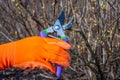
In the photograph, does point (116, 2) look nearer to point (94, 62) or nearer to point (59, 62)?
point (94, 62)

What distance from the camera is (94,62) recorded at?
11.2 ft

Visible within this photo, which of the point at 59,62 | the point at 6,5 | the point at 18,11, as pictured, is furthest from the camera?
the point at 6,5

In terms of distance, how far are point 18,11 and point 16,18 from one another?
20cm

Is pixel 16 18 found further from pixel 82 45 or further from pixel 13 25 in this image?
pixel 82 45

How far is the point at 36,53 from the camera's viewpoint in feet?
7.06

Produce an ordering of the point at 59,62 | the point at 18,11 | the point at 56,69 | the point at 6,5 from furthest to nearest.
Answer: the point at 6,5
the point at 18,11
the point at 56,69
the point at 59,62

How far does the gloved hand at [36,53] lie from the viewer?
213 cm

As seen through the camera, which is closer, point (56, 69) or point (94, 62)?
point (56, 69)

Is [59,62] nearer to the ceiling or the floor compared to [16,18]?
nearer to the floor

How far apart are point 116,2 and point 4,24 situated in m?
1.69

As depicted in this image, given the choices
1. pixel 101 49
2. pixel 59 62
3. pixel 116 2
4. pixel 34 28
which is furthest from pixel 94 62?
pixel 59 62

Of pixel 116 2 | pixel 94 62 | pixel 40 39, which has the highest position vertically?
pixel 116 2

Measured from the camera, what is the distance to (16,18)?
13.6 ft

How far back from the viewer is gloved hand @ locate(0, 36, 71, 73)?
2131mm
